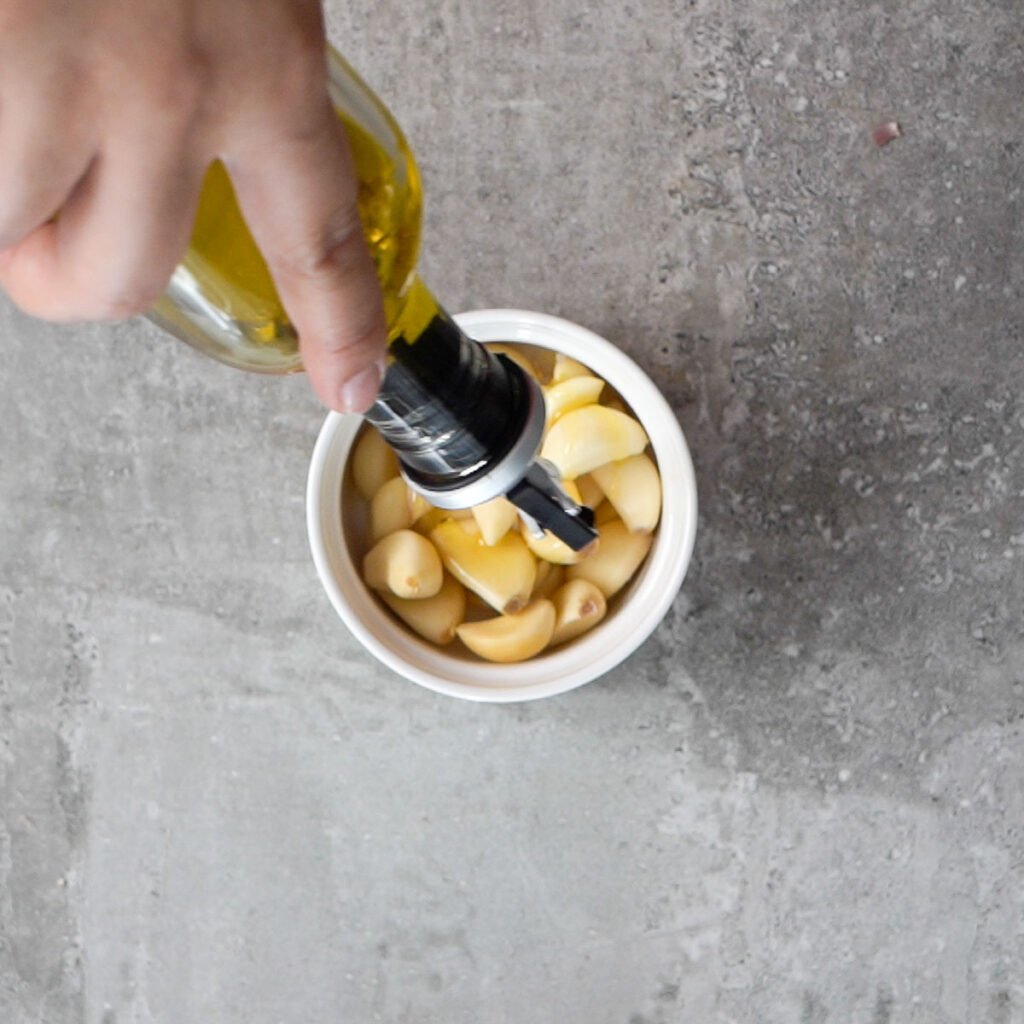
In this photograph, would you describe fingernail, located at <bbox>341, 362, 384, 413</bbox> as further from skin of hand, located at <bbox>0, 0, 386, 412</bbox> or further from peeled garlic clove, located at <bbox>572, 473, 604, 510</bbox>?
peeled garlic clove, located at <bbox>572, 473, 604, 510</bbox>

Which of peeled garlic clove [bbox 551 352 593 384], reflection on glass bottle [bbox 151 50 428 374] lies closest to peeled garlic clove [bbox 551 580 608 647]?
peeled garlic clove [bbox 551 352 593 384]

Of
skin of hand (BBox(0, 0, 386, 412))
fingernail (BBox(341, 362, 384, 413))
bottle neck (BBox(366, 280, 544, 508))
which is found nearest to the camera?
skin of hand (BBox(0, 0, 386, 412))

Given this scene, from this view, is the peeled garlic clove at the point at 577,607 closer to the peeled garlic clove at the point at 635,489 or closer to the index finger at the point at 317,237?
the peeled garlic clove at the point at 635,489

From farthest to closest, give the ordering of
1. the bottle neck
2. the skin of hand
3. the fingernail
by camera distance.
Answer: the bottle neck < the fingernail < the skin of hand

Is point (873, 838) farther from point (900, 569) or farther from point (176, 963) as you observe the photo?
point (176, 963)

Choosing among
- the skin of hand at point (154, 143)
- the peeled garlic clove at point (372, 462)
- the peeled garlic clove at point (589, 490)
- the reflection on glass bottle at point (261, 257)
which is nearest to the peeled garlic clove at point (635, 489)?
the peeled garlic clove at point (589, 490)
